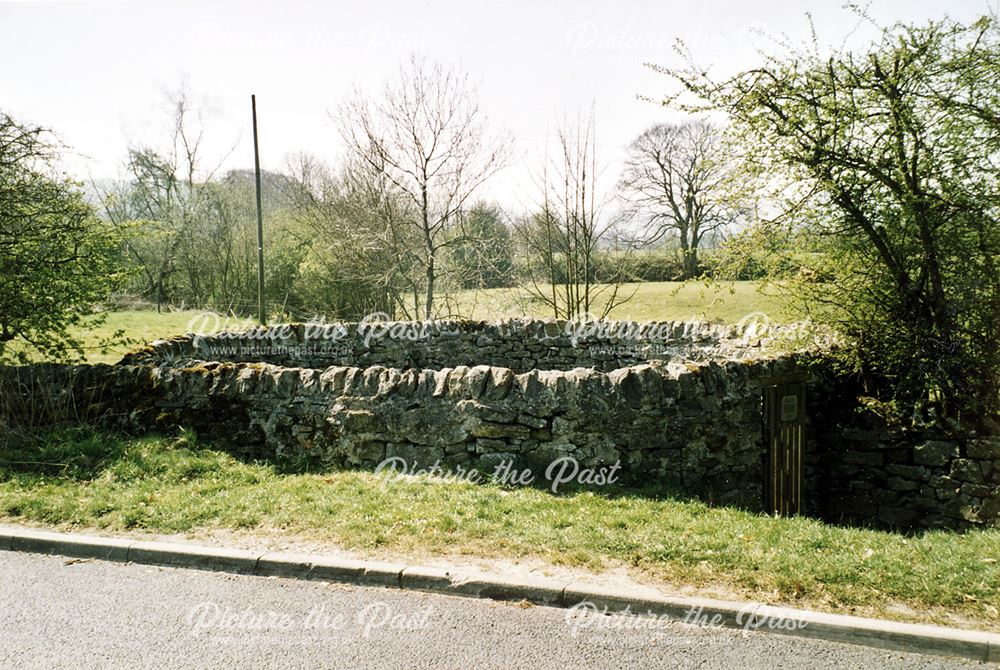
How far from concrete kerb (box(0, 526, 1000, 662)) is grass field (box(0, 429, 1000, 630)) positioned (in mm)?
228

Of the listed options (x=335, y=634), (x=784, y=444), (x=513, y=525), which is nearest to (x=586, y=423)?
(x=513, y=525)

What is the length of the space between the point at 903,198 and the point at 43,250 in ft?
37.3

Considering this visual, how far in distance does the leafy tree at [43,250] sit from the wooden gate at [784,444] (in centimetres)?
953

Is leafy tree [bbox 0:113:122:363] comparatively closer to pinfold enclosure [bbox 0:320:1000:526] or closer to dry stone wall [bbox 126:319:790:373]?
pinfold enclosure [bbox 0:320:1000:526]

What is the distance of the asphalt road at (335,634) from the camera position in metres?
4.07

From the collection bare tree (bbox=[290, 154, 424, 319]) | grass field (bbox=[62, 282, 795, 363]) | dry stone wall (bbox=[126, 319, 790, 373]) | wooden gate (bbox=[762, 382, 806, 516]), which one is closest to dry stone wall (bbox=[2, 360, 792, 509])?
wooden gate (bbox=[762, 382, 806, 516])

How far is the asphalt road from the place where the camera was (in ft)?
13.3

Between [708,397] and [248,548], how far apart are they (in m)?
4.88

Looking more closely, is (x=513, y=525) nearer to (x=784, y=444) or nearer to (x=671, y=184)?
(x=784, y=444)

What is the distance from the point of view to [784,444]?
8.39m

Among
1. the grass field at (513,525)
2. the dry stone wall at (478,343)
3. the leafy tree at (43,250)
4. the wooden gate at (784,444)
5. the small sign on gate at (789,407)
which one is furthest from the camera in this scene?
the dry stone wall at (478,343)

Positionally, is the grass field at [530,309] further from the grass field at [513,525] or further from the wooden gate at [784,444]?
the grass field at [513,525]

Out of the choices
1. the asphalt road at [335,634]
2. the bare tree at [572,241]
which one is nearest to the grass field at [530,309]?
the bare tree at [572,241]

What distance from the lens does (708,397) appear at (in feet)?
24.4
